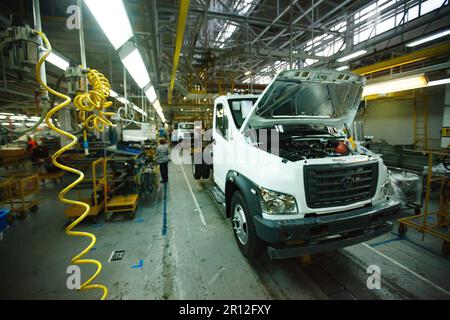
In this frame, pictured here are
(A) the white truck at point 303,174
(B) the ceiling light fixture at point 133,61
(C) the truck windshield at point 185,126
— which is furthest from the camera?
(C) the truck windshield at point 185,126

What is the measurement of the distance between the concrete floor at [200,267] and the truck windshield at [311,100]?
2.06 metres

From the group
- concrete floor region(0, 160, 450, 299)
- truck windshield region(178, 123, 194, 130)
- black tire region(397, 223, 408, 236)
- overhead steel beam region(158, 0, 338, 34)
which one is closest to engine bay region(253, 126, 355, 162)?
concrete floor region(0, 160, 450, 299)

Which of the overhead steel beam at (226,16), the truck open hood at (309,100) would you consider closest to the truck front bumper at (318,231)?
the truck open hood at (309,100)

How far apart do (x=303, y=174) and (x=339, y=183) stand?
456mm

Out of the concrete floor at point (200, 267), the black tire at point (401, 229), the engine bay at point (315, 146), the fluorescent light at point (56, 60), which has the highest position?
Result: the fluorescent light at point (56, 60)

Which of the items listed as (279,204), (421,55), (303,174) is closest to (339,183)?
(303,174)

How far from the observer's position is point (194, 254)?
2756 mm

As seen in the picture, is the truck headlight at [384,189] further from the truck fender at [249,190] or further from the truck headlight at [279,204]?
the truck fender at [249,190]

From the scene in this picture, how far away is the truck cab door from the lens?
3412mm

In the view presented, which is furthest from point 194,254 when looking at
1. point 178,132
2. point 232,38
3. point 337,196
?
point 178,132

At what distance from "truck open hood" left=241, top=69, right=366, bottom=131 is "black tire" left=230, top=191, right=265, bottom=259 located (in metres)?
1.05

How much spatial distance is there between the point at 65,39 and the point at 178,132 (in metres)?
10.7

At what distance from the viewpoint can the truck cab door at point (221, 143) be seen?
341cm

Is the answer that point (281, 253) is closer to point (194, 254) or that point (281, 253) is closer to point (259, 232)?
point (259, 232)
